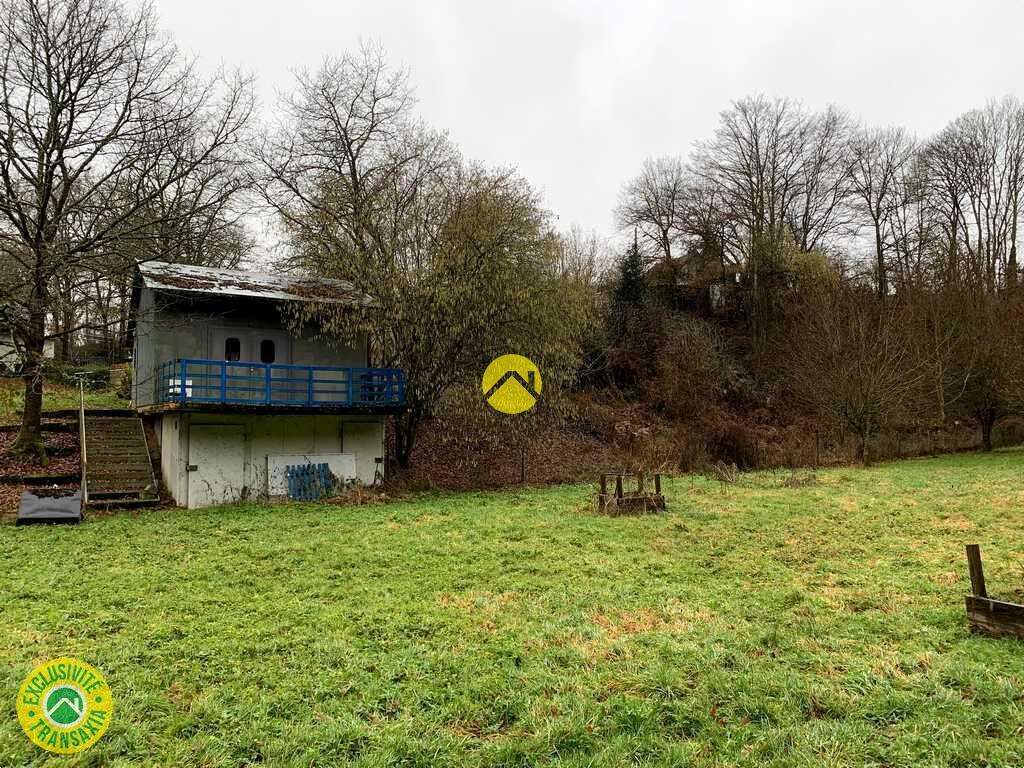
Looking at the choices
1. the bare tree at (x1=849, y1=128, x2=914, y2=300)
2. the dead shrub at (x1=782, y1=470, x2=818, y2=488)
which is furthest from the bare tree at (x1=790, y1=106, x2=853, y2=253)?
the dead shrub at (x1=782, y1=470, x2=818, y2=488)

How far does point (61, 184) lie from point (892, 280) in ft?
123

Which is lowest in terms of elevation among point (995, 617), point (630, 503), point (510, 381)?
point (995, 617)

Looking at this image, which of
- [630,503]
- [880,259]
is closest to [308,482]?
[630,503]

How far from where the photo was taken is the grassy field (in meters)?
3.99

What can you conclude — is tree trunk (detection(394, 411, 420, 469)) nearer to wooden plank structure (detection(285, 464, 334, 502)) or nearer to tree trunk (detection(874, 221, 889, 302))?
wooden plank structure (detection(285, 464, 334, 502))

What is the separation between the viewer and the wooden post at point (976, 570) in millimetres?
5496

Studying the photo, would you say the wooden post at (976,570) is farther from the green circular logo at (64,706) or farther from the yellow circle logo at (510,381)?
the yellow circle logo at (510,381)

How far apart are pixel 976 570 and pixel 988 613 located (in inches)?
14.5

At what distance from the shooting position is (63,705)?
2.50m

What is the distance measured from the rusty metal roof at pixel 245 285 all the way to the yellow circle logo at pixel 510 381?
155 inches

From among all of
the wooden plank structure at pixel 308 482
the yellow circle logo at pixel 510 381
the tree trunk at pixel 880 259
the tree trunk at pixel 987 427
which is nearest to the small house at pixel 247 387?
the wooden plank structure at pixel 308 482

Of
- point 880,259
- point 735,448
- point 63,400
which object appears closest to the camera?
point 63,400

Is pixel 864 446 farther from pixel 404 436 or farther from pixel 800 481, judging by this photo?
pixel 404 436

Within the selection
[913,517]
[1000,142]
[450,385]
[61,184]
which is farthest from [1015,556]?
[1000,142]
